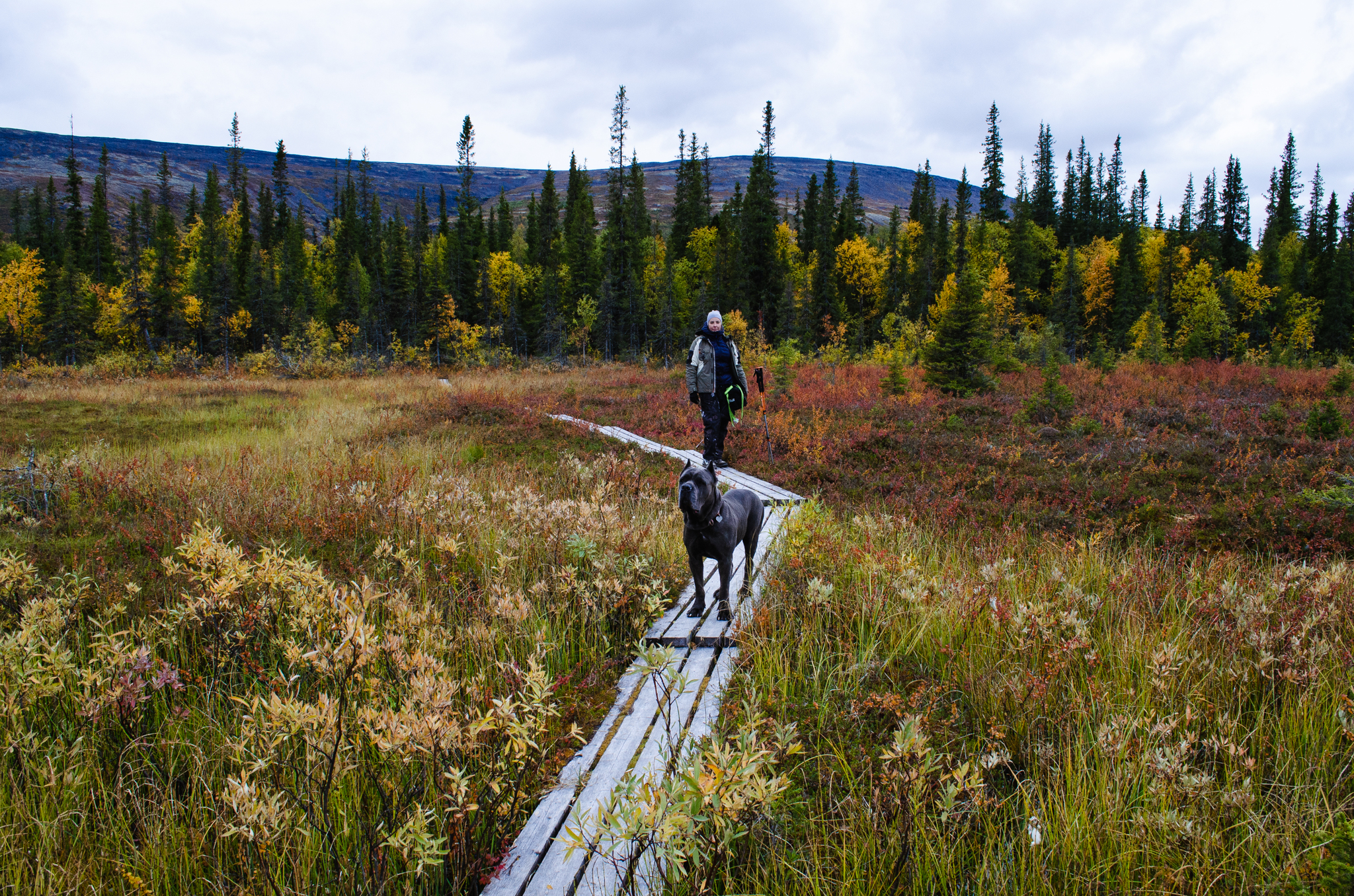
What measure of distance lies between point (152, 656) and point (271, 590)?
1.01m

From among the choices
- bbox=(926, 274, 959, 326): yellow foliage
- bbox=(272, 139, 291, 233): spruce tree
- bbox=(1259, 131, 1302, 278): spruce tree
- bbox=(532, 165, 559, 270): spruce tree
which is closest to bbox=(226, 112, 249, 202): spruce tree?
bbox=(272, 139, 291, 233): spruce tree

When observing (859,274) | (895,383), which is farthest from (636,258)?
(895,383)

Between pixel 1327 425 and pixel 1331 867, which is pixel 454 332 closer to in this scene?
pixel 1327 425

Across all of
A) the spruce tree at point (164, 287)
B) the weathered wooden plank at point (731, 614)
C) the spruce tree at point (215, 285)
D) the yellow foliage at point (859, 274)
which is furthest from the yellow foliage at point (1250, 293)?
the spruce tree at point (164, 287)

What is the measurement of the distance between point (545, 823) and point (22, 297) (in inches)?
2703

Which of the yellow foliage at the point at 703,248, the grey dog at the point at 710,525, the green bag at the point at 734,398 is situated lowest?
the grey dog at the point at 710,525

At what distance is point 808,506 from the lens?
5.77 metres

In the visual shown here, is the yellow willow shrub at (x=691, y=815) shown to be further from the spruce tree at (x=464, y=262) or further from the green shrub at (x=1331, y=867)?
the spruce tree at (x=464, y=262)

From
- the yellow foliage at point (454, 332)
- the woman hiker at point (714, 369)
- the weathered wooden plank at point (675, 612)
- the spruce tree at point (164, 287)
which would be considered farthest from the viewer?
the spruce tree at point (164, 287)

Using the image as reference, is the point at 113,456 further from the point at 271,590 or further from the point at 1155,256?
the point at 1155,256

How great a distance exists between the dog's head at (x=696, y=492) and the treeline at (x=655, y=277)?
36288 mm

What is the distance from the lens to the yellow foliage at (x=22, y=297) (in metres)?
45.2

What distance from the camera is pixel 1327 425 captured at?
10.1 m

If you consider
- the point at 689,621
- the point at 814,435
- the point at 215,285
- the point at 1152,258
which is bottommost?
the point at 689,621
